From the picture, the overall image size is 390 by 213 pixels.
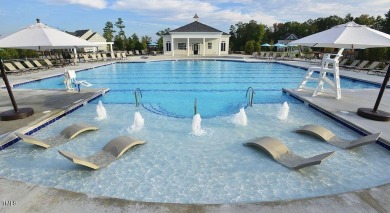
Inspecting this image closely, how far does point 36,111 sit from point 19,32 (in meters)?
2.64

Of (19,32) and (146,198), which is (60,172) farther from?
(19,32)

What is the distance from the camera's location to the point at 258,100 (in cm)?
1123

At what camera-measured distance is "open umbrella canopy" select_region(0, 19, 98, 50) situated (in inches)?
257

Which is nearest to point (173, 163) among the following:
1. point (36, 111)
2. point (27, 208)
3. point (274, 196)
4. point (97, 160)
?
point (97, 160)

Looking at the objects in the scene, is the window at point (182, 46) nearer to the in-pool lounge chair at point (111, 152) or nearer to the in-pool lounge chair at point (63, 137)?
the in-pool lounge chair at point (63, 137)

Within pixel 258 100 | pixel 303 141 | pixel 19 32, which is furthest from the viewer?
pixel 258 100

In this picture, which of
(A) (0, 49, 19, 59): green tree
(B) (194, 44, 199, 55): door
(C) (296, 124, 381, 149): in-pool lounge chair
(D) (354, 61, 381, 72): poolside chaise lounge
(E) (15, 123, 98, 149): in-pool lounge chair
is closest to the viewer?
(C) (296, 124, 381, 149): in-pool lounge chair

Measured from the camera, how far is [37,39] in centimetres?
677

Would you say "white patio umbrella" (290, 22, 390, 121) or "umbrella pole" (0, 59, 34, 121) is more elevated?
"white patio umbrella" (290, 22, 390, 121)

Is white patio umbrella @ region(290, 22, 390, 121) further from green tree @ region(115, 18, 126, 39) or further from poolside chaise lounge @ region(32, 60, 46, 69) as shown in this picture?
green tree @ region(115, 18, 126, 39)

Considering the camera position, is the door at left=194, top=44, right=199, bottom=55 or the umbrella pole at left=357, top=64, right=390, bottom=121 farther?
the door at left=194, top=44, right=199, bottom=55

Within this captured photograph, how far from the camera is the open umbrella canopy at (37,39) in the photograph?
6.53 meters

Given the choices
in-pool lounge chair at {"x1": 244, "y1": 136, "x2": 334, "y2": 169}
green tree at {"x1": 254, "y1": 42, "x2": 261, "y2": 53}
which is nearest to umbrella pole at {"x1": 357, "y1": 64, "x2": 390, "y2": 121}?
in-pool lounge chair at {"x1": 244, "y1": 136, "x2": 334, "y2": 169}

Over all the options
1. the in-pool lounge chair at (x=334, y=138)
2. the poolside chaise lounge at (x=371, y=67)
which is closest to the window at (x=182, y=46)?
the poolside chaise lounge at (x=371, y=67)
